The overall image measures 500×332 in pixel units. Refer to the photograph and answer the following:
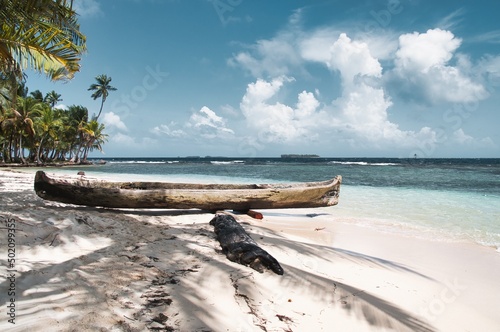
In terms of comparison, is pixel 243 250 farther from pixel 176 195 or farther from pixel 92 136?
pixel 92 136

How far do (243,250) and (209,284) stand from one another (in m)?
0.83

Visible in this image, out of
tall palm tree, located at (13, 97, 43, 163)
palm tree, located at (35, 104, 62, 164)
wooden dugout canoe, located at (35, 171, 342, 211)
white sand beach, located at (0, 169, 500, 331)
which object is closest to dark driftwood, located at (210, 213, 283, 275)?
white sand beach, located at (0, 169, 500, 331)

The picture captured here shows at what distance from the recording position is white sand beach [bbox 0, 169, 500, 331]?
205cm

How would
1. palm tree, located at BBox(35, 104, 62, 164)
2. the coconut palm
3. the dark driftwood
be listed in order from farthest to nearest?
palm tree, located at BBox(35, 104, 62, 164), the coconut palm, the dark driftwood

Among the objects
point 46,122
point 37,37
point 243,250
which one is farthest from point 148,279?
point 46,122

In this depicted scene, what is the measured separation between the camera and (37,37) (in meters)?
5.89

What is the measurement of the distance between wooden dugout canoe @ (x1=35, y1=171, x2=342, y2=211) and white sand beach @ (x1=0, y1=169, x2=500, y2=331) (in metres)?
1.11

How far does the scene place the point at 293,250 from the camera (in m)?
4.31

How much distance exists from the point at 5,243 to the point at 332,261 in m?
3.95

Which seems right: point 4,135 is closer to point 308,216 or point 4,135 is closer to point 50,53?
point 50,53

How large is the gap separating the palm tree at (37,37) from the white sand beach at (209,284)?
3510 mm

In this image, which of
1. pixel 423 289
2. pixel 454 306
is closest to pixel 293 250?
pixel 423 289

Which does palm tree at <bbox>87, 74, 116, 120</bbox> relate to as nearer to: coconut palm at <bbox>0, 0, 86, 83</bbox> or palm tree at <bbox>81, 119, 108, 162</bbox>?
palm tree at <bbox>81, 119, 108, 162</bbox>

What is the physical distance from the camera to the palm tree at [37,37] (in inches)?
205
